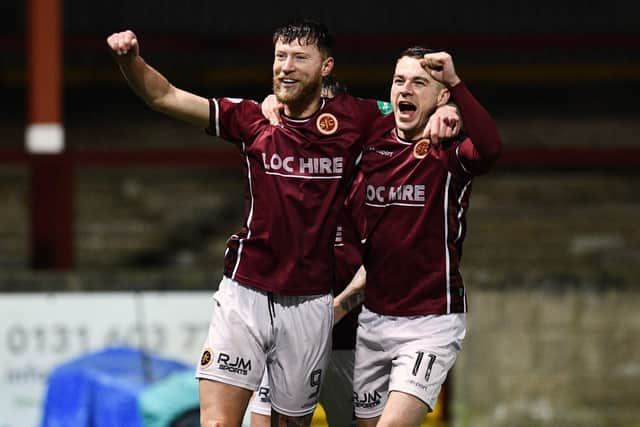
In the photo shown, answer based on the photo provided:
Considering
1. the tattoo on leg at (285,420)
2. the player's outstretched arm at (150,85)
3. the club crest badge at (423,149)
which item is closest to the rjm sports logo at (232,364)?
the tattoo on leg at (285,420)

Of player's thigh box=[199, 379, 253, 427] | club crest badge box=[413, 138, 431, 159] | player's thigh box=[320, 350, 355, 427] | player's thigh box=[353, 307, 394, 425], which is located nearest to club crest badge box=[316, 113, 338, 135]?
club crest badge box=[413, 138, 431, 159]

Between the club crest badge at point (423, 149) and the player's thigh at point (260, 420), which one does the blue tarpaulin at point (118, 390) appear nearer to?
the player's thigh at point (260, 420)

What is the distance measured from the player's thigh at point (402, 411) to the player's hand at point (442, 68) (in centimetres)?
112

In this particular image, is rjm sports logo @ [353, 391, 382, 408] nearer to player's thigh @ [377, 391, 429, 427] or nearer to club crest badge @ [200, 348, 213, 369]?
player's thigh @ [377, 391, 429, 427]

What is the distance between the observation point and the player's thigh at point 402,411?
4.64m

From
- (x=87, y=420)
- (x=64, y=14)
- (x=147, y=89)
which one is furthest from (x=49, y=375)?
(x=64, y=14)

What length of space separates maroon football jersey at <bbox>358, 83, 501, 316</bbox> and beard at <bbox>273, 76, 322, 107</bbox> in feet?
1.00

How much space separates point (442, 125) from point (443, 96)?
0.23 meters

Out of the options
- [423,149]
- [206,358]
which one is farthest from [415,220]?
[206,358]

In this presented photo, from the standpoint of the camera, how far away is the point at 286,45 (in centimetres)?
468

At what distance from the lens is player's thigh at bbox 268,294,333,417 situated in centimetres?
471

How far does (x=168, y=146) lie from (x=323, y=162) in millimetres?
6843

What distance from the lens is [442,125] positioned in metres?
4.69

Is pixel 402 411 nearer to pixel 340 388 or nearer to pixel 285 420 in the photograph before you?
pixel 285 420
